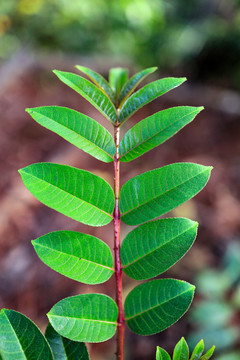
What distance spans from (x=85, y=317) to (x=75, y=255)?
0.07m

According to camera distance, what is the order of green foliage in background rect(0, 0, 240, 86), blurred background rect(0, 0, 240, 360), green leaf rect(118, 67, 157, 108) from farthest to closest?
green foliage in background rect(0, 0, 240, 86) → blurred background rect(0, 0, 240, 360) → green leaf rect(118, 67, 157, 108)

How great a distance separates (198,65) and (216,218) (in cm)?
331

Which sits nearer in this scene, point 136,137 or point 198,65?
point 136,137

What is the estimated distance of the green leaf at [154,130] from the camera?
47 centimetres

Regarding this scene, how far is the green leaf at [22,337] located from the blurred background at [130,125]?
109cm

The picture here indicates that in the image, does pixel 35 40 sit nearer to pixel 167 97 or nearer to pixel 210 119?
pixel 167 97

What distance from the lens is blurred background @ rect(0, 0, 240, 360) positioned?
191 cm

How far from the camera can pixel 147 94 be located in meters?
0.50

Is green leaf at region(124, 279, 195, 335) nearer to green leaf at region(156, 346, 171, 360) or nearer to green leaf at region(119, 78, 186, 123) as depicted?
green leaf at region(156, 346, 171, 360)

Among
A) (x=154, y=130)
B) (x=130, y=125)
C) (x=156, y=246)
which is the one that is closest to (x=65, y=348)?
(x=156, y=246)

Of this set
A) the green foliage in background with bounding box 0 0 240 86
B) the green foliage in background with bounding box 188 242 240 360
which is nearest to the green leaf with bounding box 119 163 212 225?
the green foliage in background with bounding box 188 242 240 360

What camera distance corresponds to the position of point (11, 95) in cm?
432

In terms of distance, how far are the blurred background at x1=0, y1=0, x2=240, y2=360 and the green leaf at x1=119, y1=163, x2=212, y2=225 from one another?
3.55 ft

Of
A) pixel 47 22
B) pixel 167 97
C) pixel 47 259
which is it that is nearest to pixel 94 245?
pixel 47 259
